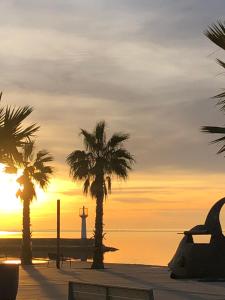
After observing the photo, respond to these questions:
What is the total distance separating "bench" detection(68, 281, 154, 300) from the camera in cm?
1140

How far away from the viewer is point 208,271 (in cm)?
2909

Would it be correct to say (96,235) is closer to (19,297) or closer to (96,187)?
(96,187)

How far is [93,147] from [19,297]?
21.6 meters

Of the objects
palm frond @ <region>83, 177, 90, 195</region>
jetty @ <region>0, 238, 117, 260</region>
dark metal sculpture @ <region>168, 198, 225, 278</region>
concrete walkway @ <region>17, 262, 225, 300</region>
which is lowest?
jetty @ <region>0, 238, 117, 260</region>

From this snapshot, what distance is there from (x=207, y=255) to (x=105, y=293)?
17.1 m

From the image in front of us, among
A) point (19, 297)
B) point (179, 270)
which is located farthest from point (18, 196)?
point (19, 297)

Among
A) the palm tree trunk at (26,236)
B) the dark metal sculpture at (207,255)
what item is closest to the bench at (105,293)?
the dark metal sculpture at (207,255)

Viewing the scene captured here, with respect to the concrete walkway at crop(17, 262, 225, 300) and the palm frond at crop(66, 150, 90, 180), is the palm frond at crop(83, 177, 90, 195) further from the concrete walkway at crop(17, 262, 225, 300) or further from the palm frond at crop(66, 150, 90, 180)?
the concrete walkway at crop(17, 262, 225, 300)

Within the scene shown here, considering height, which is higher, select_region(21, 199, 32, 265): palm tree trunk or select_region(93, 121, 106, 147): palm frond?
select_region(93, 121, 106, 147): palm frond

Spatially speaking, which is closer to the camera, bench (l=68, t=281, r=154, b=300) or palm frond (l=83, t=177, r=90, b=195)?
bench (l=68, t=281, r=154, b=300)

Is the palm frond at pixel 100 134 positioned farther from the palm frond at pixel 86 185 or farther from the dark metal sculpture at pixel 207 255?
the dark metal sculpture at pixel 207 255

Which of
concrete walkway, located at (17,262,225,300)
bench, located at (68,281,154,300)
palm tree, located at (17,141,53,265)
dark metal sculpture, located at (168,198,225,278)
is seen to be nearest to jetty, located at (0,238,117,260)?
palm tree, located at (17,141,53,265)

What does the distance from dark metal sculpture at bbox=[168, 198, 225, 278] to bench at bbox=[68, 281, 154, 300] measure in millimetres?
15775

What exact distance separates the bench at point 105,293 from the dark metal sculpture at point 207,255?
15.8 m
